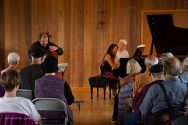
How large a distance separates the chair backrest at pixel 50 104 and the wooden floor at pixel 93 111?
8.20 ft

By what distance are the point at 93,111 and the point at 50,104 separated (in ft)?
11.6

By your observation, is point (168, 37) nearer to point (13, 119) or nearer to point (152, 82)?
point (152, 82)

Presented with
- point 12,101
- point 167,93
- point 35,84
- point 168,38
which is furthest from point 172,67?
point 168,38

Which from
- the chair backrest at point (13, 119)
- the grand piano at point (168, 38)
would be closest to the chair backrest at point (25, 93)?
the chair backrest at point (13, 119)

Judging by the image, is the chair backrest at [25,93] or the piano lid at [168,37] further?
the piano lid at [168,37]

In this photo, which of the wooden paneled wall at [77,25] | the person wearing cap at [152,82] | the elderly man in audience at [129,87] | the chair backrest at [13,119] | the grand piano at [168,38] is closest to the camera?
the chair backrest at [13,119]

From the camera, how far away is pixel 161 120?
379 centimetres

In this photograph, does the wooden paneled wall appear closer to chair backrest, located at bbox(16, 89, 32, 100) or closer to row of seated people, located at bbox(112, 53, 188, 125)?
chair backrest, located at bbox(16, 89, 32, 100)

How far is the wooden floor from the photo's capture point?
649 centimetres

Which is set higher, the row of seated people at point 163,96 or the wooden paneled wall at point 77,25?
the wooden paneled wall at point 77,25

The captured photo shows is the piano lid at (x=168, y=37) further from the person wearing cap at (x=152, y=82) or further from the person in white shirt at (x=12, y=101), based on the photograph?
the person in white shirt at (x=12, y=101)

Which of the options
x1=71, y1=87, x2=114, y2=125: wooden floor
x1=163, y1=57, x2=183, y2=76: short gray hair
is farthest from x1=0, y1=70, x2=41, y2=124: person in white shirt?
x1=71, y1=87, x2=114, y2=125: wooden floor

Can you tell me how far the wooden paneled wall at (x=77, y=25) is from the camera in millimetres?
9906

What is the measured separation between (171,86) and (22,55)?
6.59 metres
